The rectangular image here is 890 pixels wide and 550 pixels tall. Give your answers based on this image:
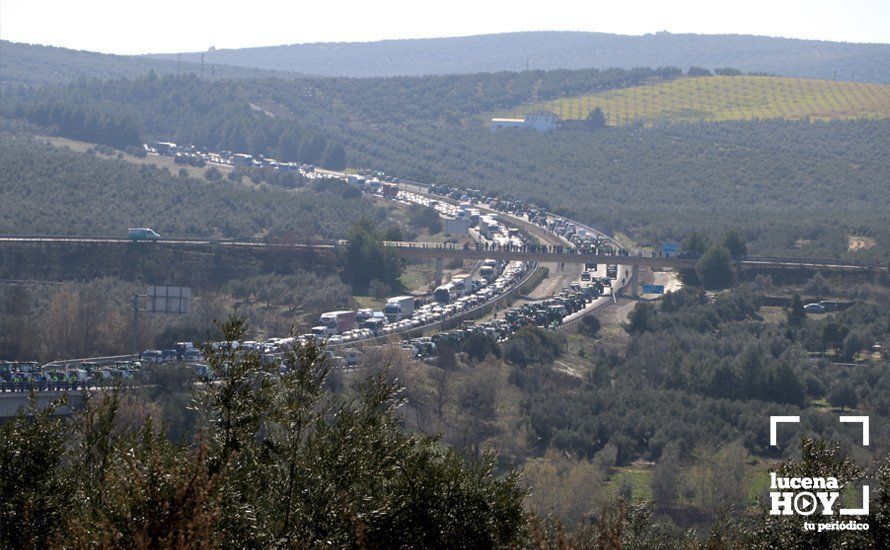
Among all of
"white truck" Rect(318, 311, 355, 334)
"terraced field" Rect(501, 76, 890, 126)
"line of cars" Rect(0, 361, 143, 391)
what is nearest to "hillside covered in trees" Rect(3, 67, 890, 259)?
"terraced field" Rect(501, 76, 890, 126)

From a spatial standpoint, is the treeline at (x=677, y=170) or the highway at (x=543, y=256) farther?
the treeline at (x=677, y=170)

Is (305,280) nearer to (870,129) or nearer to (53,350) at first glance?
(53,350)

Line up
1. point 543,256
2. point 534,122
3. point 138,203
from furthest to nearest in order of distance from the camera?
point 534,122, point 138,203, point 543,256

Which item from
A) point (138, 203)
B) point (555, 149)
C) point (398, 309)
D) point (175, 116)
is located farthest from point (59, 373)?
point (175, 116)

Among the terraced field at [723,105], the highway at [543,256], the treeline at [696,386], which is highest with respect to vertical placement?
the terraced field at [723,105]

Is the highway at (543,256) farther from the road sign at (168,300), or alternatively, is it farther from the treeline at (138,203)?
the road sign at (168,300)

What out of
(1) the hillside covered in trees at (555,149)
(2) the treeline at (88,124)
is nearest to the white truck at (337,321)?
(1) the hillside covered in trees at (555,149)

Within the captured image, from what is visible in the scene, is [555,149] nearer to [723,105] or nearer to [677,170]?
[677,170]
